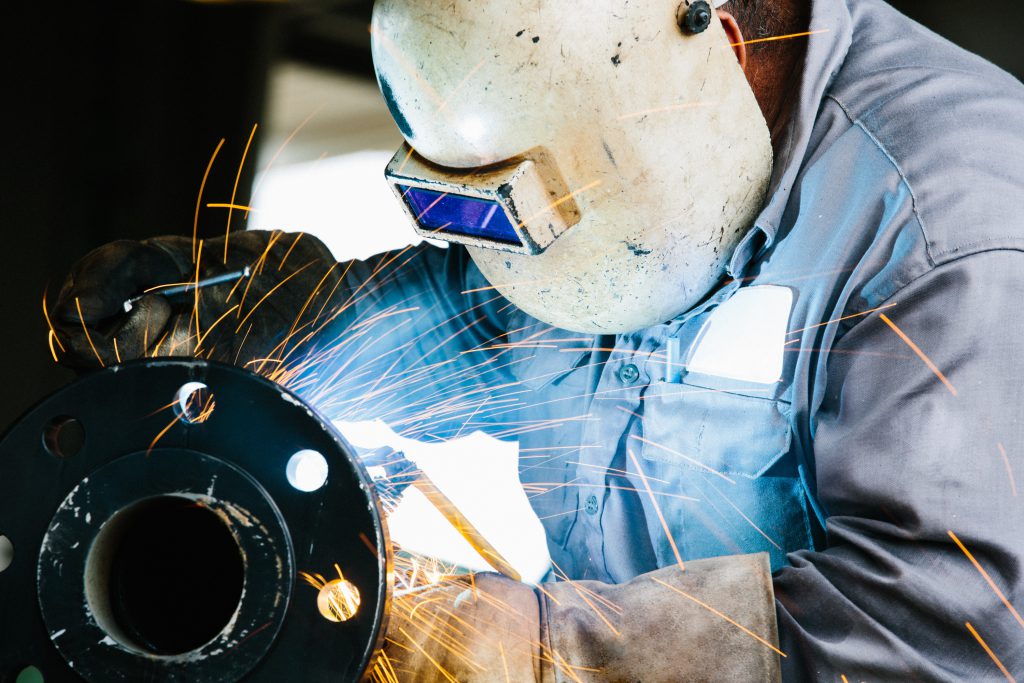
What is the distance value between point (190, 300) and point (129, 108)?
0.75 m

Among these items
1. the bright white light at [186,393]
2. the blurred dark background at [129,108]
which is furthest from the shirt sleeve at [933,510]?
the blurred dark background at [129,108]

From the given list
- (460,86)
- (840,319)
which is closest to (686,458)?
(840,319)

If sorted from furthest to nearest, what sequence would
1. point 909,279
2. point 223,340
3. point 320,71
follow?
point 320,71 → point 223,340 → point 909,279

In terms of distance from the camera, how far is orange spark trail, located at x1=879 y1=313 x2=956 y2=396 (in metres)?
1.08

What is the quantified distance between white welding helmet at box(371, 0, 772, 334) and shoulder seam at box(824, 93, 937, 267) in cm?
15

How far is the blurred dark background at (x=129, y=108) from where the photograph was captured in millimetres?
1838

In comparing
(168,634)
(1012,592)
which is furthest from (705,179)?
(168,634)

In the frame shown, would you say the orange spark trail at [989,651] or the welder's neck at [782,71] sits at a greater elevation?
the welder's neck at [782,71]

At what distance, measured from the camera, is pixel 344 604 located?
89 cm

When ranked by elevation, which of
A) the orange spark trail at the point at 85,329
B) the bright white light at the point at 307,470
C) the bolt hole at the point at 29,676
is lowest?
the bolt hole at the point at 29,676

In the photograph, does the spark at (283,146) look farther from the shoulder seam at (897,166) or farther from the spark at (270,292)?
the shoulder seam at (897,166)

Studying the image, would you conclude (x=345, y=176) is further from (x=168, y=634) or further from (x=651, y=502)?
(x=168, y=634)

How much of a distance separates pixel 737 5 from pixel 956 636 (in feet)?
2.87

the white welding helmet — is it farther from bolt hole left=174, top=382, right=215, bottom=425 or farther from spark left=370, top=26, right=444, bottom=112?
bolt hole left=174, top=382, right=215, bottom=425
